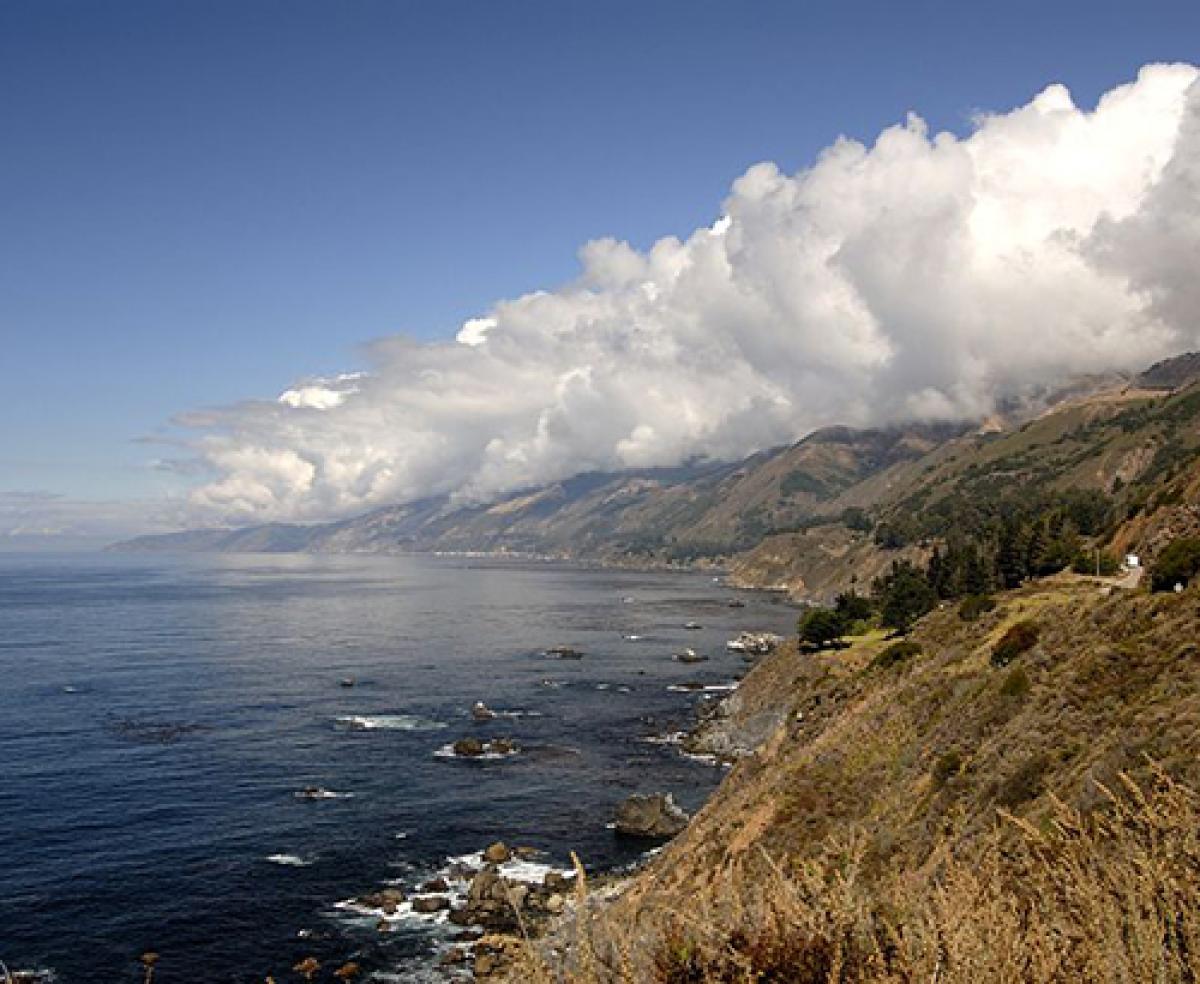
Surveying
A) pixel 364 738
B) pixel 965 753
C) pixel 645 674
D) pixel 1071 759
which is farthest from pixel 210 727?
pixel 1071 759

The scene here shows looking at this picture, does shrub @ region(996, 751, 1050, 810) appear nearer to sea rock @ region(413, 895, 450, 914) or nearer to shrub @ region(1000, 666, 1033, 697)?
shrub @ region(1000, 666, 1033, 697)

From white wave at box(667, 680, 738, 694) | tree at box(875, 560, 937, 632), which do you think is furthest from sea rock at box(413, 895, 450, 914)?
white wave at box(667, 680, 738, 694)

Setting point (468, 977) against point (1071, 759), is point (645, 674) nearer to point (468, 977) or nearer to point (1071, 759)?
point (468, 977)

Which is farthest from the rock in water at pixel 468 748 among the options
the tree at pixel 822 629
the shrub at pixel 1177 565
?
the shrub at pixel 1177 565

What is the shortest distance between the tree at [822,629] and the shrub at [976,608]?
124ft

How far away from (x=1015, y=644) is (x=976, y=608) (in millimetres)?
27796

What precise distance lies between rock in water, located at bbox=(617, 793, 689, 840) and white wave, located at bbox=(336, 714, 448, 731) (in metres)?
42.2

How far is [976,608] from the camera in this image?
263 ft

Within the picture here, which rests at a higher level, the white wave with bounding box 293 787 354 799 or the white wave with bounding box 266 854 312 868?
the white wave with bounding box 293 787 354 799

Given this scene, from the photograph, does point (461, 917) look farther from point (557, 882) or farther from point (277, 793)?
point (277, 793)

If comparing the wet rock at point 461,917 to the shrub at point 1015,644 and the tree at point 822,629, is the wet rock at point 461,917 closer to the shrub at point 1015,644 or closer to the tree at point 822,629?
the shrub at point 1015,644

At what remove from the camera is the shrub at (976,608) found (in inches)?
3110

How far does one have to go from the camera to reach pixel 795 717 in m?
80.7

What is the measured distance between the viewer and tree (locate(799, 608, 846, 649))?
120188 mm
